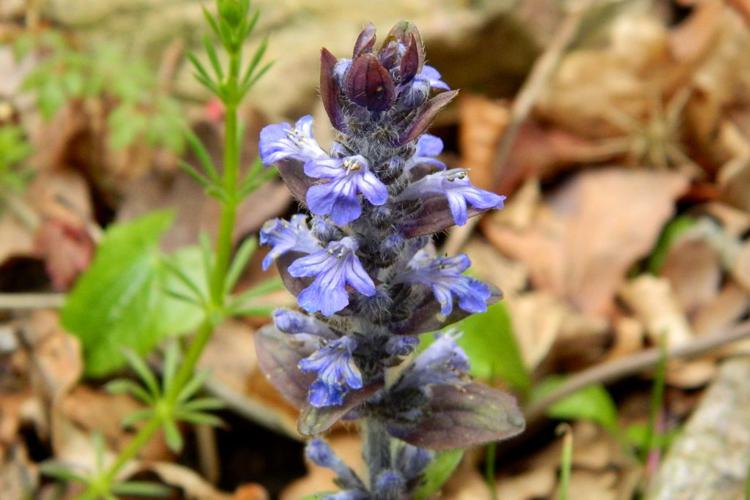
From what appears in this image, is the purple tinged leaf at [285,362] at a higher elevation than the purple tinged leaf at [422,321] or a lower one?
lower

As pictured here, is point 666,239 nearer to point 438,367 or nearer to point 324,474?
point 324,474

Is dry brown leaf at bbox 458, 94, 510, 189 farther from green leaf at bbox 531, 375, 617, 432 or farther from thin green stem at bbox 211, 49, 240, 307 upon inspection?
thin green stem at bbox 211, 49, 240, 307

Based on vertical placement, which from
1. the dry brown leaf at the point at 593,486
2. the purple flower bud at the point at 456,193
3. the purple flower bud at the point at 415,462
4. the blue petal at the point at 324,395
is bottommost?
the dry brown leaf at the point at 593,486

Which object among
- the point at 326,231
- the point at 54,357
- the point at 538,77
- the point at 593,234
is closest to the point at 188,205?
the point at 54,357

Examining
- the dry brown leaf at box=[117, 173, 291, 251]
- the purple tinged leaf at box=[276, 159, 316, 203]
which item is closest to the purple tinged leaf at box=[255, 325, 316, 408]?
the purple tinged leaf at box=[276, 159, 316, 203]

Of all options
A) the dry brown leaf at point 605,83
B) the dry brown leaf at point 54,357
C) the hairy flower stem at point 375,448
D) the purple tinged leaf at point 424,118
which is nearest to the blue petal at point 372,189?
the purple tinged leaf at point 424,118

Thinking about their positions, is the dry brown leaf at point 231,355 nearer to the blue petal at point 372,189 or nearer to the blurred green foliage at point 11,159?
the blurred green foliage at point 11,159

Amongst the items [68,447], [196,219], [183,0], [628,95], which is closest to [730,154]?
[628,95]
